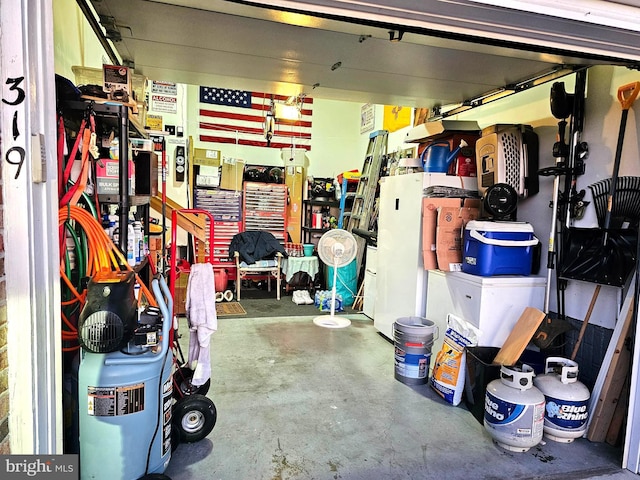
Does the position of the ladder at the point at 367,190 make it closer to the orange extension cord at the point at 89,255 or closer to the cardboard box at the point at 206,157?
the cardboard box at the point at 206,157

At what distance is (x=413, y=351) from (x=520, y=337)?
0.83 metres

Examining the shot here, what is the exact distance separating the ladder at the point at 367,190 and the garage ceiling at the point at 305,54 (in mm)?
2068

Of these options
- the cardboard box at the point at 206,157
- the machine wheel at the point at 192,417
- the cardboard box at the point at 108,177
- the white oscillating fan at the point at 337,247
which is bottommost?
the machine wheel at the point at 192,417

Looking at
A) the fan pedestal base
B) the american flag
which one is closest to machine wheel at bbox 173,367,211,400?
the fan pedestal base

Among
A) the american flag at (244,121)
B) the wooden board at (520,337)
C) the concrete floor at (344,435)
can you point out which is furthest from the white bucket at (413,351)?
the american flag at (244,121)

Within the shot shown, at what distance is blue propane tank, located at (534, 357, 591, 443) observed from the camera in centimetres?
249

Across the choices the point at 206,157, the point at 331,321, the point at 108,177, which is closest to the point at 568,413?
the point at 331,321

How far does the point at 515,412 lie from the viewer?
235cm

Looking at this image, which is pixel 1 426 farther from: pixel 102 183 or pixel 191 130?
pixel 191 130

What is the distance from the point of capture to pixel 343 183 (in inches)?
259

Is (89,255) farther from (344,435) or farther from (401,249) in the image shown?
(401,249)

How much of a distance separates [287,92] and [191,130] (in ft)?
11.3

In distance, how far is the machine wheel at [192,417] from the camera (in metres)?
2.31

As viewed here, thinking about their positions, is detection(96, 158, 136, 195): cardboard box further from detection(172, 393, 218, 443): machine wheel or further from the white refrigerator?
the white refrigerator
